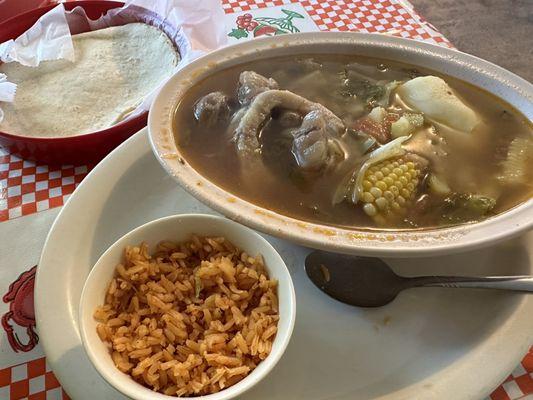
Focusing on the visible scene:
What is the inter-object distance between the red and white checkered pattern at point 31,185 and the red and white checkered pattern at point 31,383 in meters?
0.53

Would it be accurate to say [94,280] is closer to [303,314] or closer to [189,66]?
[303,314]

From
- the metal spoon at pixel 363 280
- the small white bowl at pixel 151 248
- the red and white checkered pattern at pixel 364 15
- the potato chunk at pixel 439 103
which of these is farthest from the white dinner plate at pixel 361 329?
the red and white checkered pattern at pixel 364 15

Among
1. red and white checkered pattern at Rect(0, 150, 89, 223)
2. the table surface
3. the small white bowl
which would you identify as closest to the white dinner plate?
the small white bowl

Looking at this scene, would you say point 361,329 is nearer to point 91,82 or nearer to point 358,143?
point 358,143

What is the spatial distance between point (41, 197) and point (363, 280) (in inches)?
41.1

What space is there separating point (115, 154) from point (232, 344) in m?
0.77

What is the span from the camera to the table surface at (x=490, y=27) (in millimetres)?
3004

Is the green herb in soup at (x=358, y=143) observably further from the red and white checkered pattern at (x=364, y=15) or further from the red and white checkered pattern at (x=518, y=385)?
the red and white checkered pattern at (x=364, y=15)

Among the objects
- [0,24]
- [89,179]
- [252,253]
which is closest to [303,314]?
[252,253]

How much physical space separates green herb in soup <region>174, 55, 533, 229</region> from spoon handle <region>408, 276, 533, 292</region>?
0.44 feet

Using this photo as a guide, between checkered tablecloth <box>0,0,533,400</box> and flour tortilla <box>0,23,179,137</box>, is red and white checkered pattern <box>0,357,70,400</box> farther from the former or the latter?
flour tortilla <box>0,23,179,137</box>

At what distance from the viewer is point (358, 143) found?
55.2 inches

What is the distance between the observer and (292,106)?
1453mm

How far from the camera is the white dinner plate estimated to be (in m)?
1.07
